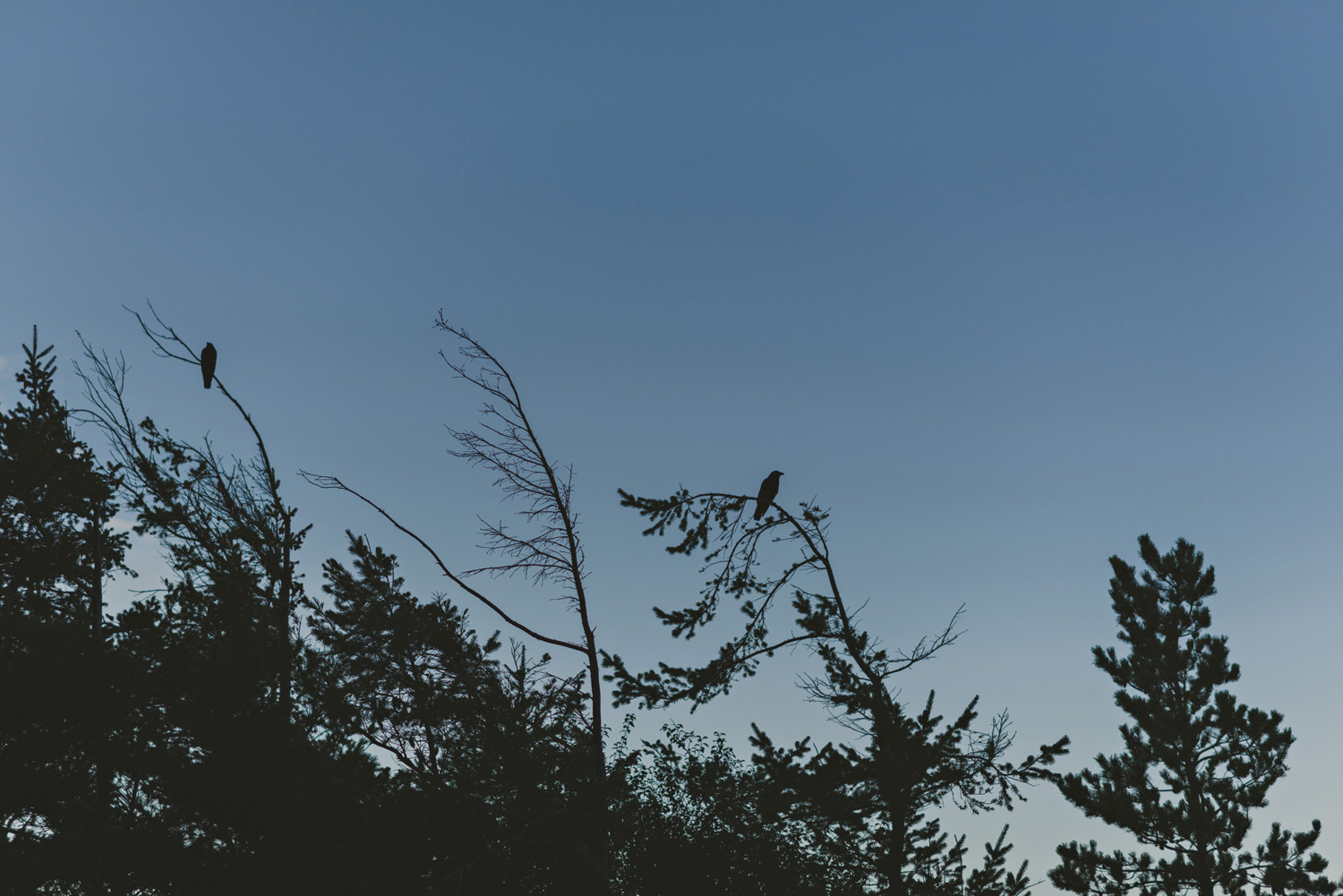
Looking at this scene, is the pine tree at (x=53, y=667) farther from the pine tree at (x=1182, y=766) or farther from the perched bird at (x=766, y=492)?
the pine tree at (x=1182, y=766)

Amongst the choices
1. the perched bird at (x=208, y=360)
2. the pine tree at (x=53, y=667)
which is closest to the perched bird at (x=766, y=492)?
the perched bird at (x=208, y=360)

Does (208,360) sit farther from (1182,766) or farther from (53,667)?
(1182,766)

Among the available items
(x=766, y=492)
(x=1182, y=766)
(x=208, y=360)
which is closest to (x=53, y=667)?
(x=208, y=360)

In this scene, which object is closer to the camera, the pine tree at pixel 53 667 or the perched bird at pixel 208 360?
the perched bird at pixel 208 360

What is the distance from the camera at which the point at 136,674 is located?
17.9 m

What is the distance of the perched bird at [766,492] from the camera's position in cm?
1184

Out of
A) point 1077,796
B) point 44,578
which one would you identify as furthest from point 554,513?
point 1077,796

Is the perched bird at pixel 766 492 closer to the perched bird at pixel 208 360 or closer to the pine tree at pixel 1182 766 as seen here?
the perched bird at pixel 208 360

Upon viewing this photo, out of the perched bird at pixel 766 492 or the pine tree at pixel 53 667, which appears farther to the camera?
the pine tree at pixel 53 667

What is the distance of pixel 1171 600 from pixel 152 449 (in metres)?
27.9

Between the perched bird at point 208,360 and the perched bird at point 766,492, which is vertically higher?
the perched bird at point 208,360

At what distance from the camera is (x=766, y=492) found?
40.4 feet

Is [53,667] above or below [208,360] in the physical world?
below

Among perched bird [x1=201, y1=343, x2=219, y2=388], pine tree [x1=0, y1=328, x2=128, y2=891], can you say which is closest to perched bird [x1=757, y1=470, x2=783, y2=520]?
perched bird [x1=201, y1=343, x2=219, y2=388]
